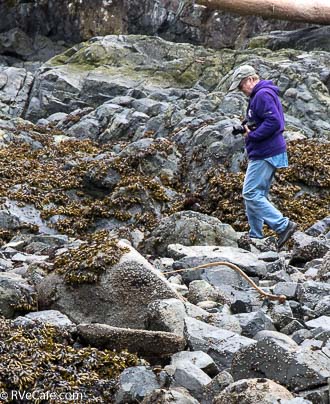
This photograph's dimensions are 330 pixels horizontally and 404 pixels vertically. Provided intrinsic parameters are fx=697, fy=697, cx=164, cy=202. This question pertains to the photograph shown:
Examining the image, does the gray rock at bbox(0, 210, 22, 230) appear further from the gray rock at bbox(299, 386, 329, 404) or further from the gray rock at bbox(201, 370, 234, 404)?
the gray rock at bbox(299, 386, 329, 404)

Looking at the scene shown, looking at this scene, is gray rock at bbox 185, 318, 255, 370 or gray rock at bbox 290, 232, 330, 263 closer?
gray rock at bbox 185, 318, 255, 370

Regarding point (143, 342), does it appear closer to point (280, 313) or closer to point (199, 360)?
point (199, 360)

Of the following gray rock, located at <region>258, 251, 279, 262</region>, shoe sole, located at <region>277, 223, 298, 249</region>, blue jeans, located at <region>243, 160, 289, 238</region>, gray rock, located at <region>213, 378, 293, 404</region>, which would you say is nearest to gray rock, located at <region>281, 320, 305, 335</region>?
gray rock, located at <region>213, 378, 293, 404</region>

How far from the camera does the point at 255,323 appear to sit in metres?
5.13

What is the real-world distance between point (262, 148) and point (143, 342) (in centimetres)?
548

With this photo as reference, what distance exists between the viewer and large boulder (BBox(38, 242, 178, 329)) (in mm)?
5137

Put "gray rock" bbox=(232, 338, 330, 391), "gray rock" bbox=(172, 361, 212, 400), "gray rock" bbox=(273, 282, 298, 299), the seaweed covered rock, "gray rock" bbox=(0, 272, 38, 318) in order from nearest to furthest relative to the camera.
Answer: "gray rock" bbox=(232, 338, 330, 391), "gray rock" bbox=(172, 361, 212, 400), the seaweed covered rock, "gray rock" bbox=(0, 272, 38, 318), "gray rock" bbox=(273, 282, 298, 299)

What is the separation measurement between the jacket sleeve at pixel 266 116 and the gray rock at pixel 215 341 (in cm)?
513

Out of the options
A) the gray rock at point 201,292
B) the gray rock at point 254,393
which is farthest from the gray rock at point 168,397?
the gray rock at point 201,292

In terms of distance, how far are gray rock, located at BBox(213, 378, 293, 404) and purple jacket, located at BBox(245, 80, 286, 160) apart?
618 centimetres

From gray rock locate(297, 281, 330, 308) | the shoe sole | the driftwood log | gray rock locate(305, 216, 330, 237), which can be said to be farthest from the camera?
the driftwood log

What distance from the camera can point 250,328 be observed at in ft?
16.7

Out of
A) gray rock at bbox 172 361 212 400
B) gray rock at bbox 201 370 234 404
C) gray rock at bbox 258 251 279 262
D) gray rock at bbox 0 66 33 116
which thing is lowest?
gray rock at bbox 0 66 33 116

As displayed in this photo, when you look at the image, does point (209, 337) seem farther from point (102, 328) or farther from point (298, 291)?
point (298, 291)
